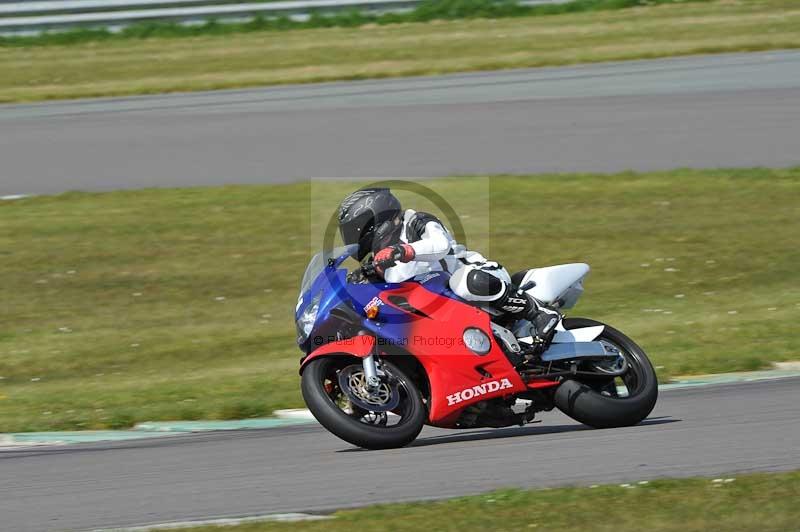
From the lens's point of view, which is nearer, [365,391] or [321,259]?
[365,391]

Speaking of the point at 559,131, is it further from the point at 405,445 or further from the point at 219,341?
the point at 405,445

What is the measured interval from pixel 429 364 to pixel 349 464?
2.44 feet

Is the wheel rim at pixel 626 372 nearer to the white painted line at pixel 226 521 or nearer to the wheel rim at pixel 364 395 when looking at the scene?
the wheel rim at pixel 364 395

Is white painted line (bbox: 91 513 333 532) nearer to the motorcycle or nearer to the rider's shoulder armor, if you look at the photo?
the motorcycle

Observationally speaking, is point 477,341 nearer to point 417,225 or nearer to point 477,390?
point 477,390

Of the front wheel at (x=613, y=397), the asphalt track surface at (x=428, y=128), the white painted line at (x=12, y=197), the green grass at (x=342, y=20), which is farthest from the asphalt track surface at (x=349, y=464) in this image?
the green grass at (x=342, y=20)

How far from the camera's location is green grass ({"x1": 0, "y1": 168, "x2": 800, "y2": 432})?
10.4m

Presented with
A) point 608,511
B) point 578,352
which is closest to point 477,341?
point 578,352

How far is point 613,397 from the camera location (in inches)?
318

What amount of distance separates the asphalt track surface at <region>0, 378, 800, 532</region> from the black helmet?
123cm

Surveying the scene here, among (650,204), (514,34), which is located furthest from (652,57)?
(650,204)

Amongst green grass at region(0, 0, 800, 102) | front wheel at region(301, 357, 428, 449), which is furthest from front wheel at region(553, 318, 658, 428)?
green grass at region(0, 0, 800, 102)

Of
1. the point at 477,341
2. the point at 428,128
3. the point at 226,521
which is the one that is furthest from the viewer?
the point at 428,128

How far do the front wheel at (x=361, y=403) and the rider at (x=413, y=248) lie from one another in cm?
58
